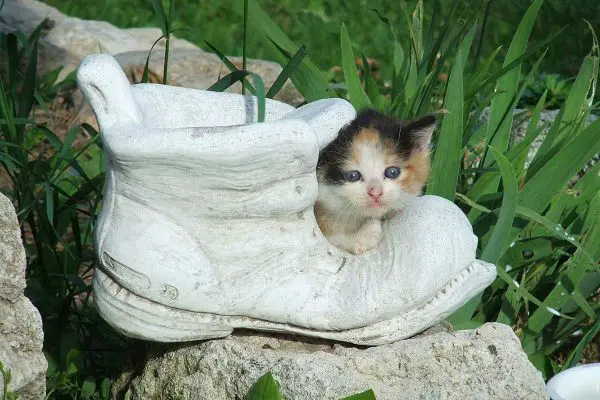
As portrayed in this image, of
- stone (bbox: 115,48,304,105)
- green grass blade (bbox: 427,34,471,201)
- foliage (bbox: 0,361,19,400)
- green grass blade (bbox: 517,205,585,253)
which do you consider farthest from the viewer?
stone (bbox: 115,48,304,105)

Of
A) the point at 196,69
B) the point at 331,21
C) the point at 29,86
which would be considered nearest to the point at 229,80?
the point at 29,86

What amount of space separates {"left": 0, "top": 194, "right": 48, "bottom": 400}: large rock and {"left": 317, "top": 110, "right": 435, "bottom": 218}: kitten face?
83 centimetres

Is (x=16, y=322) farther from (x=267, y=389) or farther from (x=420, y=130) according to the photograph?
(x=420, y=130)

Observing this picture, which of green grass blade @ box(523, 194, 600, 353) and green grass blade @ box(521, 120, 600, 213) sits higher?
green grass blade @ box(521, 120, 600, 213)

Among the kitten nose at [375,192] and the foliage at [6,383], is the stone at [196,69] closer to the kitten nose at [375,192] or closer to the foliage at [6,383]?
the kitten nose at [375,192]

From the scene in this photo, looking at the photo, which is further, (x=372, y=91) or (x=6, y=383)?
(x=372, y=91)

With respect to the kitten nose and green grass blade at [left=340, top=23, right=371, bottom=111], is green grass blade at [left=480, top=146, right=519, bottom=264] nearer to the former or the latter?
the kitten nose

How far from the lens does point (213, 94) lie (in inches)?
104

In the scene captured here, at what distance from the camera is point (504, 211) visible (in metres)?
2.90

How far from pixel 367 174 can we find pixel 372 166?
25mm

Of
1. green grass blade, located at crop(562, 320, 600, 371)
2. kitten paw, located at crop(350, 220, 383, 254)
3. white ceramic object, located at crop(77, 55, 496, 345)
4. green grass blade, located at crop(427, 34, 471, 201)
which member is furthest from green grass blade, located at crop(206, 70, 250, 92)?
green grass blade, located at crop(562, 320, 600, 371)

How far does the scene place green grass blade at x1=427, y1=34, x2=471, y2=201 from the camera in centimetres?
313

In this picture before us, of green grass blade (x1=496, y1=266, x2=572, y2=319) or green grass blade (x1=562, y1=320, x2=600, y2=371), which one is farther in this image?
green grass blade (x1=562, y1=320, x2=600, y2=371)

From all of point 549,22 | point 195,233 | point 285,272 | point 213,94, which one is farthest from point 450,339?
point 549,22
